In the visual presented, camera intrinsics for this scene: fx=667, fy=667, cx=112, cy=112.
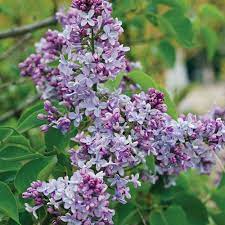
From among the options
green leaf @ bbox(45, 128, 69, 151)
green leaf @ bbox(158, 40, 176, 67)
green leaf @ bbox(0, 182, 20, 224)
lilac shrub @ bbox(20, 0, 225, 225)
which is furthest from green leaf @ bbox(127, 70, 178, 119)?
green leaf @ bbox(158, 40, 176, 67)

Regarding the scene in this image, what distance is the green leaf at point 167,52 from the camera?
9.21ft

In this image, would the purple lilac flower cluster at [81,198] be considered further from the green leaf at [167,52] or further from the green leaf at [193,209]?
the green leaf at [167,52]

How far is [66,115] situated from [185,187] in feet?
2.72

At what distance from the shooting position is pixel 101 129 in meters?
1.46

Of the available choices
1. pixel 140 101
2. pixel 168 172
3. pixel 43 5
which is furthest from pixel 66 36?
pixel 43 5

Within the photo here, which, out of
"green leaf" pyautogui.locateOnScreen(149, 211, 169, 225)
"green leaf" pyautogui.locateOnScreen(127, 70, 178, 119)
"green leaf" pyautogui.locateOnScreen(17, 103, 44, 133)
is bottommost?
"green leaf" pyautogui.locateOnScreen(149, 211, 169, 225)

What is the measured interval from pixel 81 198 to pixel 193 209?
78 centimetres

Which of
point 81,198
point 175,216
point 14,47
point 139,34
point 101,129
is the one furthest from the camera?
point 139,34

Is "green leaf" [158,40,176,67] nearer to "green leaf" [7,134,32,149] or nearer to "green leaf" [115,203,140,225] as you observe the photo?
"green leaf" [115,203,140,225]

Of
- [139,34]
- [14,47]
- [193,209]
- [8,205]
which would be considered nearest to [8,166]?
[8,205]

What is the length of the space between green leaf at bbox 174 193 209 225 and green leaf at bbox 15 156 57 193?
25.4 inches

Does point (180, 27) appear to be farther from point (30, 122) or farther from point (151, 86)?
point (30, 122)

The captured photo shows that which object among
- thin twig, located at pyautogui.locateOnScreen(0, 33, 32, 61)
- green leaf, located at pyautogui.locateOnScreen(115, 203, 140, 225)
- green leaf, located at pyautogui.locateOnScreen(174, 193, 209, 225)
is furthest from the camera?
thin twig, located at pyautogui.locateOnScreen(0, 33, 32, 61)

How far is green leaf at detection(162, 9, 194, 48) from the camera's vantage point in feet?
6.92
